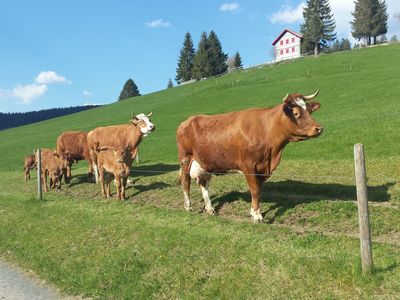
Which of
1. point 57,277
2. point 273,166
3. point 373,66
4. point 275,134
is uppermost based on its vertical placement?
point 373,66

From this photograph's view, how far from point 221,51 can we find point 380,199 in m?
101

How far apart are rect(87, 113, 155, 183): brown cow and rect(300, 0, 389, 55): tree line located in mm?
88210

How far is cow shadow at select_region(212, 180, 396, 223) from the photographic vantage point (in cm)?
1088

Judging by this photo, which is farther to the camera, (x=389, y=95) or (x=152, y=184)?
(x=389, y=95)

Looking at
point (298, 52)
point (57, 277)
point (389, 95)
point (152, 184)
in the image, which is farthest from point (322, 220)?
point (298, 52)

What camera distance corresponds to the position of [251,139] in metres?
10.6

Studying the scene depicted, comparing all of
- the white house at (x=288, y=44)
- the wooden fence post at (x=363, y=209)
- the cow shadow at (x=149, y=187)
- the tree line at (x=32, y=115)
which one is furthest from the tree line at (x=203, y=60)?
the wooden fence post at (x=363, y=209)

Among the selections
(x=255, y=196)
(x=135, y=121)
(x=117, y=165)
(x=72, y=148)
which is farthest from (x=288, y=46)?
(x=255, y=196)

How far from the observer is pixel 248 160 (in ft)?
34.7

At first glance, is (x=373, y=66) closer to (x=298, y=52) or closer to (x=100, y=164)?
(x=100, y=164)

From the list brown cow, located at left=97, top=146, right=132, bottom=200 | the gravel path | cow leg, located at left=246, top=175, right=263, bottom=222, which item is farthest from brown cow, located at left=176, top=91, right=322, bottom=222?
the gravel path

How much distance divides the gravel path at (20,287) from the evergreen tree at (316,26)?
9641 centimetres

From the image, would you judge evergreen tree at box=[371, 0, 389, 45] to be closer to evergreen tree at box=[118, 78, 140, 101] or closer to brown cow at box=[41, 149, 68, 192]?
evergreen tree at box=[118, 78, 140, 101]

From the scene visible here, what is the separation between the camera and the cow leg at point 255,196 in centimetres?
1023
